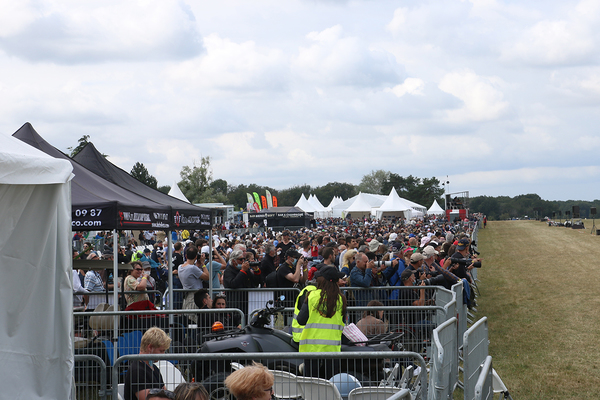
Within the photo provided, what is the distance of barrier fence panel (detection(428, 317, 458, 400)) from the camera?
13.7ft

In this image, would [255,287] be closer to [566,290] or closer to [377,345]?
[377,345]

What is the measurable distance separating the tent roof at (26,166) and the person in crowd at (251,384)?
1806mm

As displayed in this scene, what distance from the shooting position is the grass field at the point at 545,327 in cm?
746

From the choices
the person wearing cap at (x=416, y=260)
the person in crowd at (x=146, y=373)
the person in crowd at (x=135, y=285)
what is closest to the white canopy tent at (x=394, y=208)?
the person wearing cap at (x=416, y=260)

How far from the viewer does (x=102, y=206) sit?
6484mm

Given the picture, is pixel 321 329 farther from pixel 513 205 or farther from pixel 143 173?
pixel 513 205

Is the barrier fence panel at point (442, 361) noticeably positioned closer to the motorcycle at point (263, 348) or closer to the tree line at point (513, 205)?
the motorcycle at point (263, 348)

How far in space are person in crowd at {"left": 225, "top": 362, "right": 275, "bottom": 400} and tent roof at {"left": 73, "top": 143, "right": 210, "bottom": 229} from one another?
554 cm

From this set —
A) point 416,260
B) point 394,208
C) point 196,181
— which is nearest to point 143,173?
point 196,181

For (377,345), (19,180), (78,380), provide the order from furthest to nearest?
(377,345) → (78,380) → (19,180)

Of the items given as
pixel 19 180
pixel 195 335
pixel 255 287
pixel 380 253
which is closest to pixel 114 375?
pixel 19 180

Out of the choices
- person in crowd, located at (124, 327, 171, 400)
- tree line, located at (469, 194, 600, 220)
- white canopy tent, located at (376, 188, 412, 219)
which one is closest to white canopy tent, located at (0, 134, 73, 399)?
person in crowd, located at (124, 327, 171, 400)

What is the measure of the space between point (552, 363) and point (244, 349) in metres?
5.25

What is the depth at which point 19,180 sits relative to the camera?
139 inches
